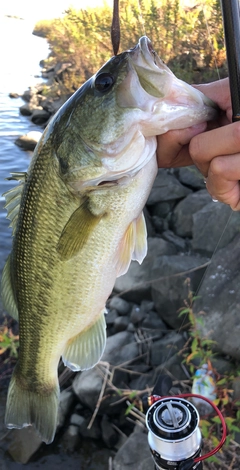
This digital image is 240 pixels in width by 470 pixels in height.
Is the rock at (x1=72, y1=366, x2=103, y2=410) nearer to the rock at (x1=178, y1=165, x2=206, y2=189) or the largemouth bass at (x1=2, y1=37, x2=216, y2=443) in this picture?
the largemouth bass at (x1=2, y1=37, x2=216, y2=443)

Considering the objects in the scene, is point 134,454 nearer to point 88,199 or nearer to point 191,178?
point 88,199

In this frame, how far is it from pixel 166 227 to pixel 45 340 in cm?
377

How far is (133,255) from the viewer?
1.78m

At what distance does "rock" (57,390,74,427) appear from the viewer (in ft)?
12.7

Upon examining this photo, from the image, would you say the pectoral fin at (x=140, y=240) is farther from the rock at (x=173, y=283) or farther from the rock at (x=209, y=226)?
the rock at (x=209, y=226)

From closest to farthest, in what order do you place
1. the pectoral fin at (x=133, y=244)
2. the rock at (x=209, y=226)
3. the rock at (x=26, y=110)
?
1. the pectoral fin at (x=133, y=244)
2. the rock at (x=209, y=226)
3. the rock at (x=26, y=110)

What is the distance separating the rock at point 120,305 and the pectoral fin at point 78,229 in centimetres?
304

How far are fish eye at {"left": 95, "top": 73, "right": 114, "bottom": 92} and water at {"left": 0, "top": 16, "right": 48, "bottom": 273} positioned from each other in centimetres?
505

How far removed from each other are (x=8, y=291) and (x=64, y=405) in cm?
229

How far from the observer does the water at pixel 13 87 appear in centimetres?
862

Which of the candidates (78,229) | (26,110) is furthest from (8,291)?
(26,110)

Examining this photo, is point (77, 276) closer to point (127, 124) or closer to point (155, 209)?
point (127, 124)

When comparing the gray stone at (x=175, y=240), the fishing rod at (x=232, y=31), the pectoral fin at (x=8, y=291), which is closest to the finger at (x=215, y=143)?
the fishing rod at (x=232, y=31)

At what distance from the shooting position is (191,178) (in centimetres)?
594
